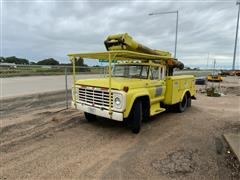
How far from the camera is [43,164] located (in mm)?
3508

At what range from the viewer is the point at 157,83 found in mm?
6094

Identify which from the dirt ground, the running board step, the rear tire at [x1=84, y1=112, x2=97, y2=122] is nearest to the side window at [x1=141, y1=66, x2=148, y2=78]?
the running board step

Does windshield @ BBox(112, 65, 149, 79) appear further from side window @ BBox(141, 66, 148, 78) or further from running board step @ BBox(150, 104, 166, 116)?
running board step @ BBox(150, 104, 166, 116)

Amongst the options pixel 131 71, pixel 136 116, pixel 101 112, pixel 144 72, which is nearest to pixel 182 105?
pixel 144 72

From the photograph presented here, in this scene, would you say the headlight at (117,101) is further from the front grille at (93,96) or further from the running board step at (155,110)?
the running board step at (155,110)

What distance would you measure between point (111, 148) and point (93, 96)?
1.61m

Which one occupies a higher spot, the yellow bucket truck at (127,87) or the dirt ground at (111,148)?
the yellow bucket truck at (127,87)

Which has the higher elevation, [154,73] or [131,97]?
[154,73]

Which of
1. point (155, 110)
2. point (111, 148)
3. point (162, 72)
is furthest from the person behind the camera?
point (162, 72)

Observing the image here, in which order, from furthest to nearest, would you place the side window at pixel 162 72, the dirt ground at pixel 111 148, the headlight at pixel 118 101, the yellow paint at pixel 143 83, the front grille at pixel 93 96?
1. the side window at pixel 162 72
2. the front grille at pixel 93 96
3. the yellow paint at pixel 143 83
4. the headlight at pixel 118 101
5. the dirt ground at pixel 111 148

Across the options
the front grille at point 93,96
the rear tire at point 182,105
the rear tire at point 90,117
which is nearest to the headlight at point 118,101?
the front grille at point 93,96

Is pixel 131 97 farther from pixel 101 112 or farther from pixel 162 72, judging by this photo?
pixel 162 72

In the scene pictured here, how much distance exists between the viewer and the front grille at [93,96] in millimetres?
4957

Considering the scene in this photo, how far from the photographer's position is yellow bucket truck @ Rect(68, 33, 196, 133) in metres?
4.68
